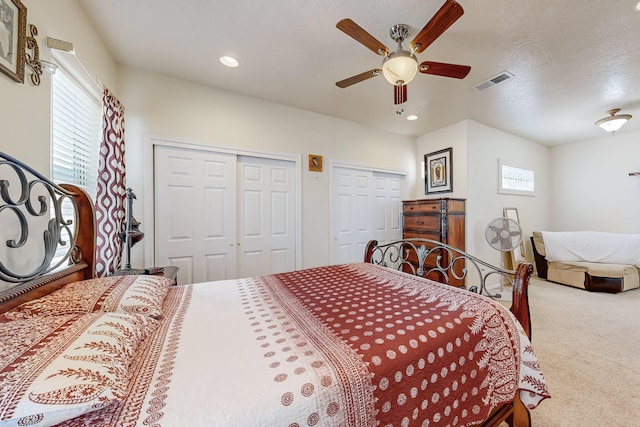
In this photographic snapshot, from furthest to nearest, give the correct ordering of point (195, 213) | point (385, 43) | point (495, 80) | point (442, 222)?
point (442, 222), point (195, 213), point (495, 80), point (385, 43)

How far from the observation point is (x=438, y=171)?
4.01m

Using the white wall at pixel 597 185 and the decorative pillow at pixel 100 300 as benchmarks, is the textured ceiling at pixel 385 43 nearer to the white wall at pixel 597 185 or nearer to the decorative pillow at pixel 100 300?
the white wall at pixel 597 185

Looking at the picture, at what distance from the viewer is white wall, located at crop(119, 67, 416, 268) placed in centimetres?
244

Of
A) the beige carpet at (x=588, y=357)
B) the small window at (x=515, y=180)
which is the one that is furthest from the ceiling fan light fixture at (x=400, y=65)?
the small window at (x=515, y=180)

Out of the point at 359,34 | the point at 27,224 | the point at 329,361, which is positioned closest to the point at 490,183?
the point at 359,34

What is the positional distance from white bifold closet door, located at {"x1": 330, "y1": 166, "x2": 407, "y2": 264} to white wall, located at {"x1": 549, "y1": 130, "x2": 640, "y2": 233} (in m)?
3.43

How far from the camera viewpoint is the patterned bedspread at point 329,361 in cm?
61

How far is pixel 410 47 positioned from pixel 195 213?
2497 mm

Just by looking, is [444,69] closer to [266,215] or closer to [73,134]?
[266,215]

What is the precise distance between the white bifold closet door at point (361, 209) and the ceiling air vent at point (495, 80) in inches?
68.6

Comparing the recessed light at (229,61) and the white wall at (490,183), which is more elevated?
the recessed light at (229,61)

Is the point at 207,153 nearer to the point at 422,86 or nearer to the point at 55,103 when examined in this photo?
the point at 55,103

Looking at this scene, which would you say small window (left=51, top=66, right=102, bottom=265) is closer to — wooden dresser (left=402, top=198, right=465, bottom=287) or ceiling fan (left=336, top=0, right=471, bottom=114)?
ceiling fan (left=336, top=0, right=471, bottom=114)

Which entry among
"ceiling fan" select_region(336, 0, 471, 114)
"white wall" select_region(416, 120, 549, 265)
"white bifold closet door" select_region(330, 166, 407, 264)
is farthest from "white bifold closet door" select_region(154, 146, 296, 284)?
"white wall" select_region(416, 120, 549, 265)
